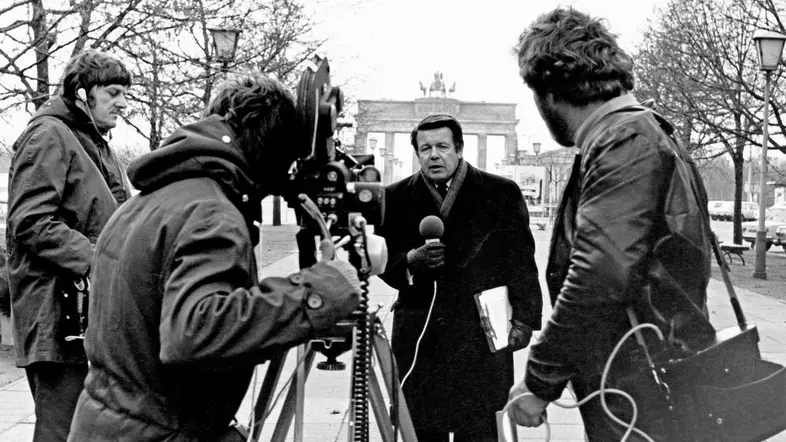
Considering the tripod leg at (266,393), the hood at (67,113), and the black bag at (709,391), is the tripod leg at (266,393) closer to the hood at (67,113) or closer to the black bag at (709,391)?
the black bag at (709,391)

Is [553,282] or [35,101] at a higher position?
[35,101]

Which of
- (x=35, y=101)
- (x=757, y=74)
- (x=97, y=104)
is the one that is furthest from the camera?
(x=757, y=74)

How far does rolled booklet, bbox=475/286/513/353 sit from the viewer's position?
4406 mm

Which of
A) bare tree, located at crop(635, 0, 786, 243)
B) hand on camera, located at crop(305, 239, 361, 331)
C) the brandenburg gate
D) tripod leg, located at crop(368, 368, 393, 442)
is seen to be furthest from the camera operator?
the brandenburg gate

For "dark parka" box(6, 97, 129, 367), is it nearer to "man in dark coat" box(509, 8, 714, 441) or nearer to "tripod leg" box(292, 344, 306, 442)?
"tripod leg" box(292, 344, 306, 442)

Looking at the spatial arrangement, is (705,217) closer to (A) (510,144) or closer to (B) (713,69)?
(B) (713,69)

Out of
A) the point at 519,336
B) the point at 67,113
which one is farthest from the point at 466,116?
the point at 67,113

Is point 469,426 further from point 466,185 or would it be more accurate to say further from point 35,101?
point 35,101

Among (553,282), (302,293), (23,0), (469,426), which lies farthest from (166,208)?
(23,0)

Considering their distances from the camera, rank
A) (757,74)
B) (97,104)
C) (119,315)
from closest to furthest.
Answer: (119,315)
(97,104)
(757,74)

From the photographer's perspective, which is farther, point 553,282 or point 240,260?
point 553,282

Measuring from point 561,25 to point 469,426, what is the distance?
2233 mm

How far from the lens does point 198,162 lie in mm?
2268

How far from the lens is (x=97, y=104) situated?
13.3 ft
